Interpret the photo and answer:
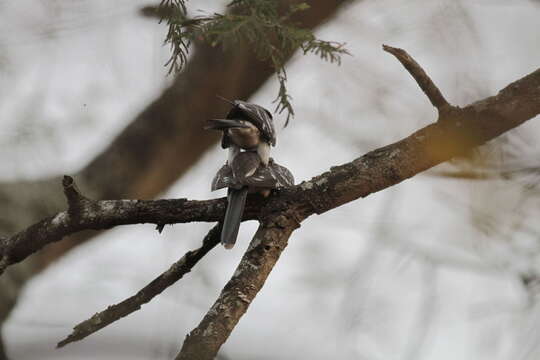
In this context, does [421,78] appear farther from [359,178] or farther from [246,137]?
[246,137]

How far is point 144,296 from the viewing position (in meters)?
2.01

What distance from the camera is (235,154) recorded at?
2.39 metres

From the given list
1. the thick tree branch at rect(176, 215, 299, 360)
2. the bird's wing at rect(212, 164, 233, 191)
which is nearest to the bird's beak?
the bird's wing at rect(212, 164, 233, 191)

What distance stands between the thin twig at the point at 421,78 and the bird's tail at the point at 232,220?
1.98 feet

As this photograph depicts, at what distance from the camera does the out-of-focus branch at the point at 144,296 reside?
190cm

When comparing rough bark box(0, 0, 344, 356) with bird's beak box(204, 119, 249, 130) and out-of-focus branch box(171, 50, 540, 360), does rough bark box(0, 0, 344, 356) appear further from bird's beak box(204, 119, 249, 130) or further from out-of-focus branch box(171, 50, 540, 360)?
out-of-focus branch box(171, 50, 540, 360)

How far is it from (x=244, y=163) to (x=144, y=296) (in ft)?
1.74

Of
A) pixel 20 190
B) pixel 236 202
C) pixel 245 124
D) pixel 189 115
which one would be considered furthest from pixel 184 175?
pixel 236 202

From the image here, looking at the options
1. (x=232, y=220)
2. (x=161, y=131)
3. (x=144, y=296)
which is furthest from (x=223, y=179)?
(x=161, y=131)

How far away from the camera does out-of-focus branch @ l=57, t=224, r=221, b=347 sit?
1.90 m

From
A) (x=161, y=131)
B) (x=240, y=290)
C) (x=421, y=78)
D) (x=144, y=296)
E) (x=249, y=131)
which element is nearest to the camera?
(x=240, y=290)

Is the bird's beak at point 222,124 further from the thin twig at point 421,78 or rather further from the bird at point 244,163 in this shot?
the thin twig at point 421,78

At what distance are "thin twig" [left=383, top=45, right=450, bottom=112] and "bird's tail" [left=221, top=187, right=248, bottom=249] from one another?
0.60m

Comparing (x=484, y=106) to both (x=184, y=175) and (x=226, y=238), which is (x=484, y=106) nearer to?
(x=226, y=238)
